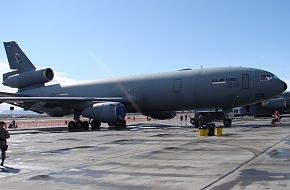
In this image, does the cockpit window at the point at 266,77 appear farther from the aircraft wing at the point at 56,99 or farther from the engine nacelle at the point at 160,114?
the aircraft wing at the point at 56,99

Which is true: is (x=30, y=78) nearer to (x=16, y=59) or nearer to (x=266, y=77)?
(x=16, y=59)

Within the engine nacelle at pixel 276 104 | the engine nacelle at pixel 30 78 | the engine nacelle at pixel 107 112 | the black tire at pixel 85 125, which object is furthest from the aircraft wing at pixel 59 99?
the engine nacelle at pixel 276 104

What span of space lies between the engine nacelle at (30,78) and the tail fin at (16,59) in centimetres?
77

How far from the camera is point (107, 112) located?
3222cm

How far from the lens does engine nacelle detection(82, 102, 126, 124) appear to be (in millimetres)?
32188

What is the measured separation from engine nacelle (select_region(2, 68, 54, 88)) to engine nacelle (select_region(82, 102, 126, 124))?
34.1ft

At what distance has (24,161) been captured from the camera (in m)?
12.7

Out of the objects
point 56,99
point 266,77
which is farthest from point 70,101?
point 266,77

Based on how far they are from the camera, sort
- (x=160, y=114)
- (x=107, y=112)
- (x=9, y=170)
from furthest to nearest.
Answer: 1. (x=160, y=114)
2. (x=107, y=112)
3. (x=9, y=170)

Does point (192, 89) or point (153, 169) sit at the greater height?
point (192, 89)

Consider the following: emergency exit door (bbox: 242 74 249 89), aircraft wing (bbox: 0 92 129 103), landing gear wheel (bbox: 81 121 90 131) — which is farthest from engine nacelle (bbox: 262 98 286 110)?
landing gear wheel (bbox: 81 121 90 131)

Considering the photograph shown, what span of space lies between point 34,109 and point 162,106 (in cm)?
1306

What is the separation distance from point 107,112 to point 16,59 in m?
16.2

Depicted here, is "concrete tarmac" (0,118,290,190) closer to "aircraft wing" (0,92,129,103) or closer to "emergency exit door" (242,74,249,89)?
"emergency exit door" (242,74,249,89)
